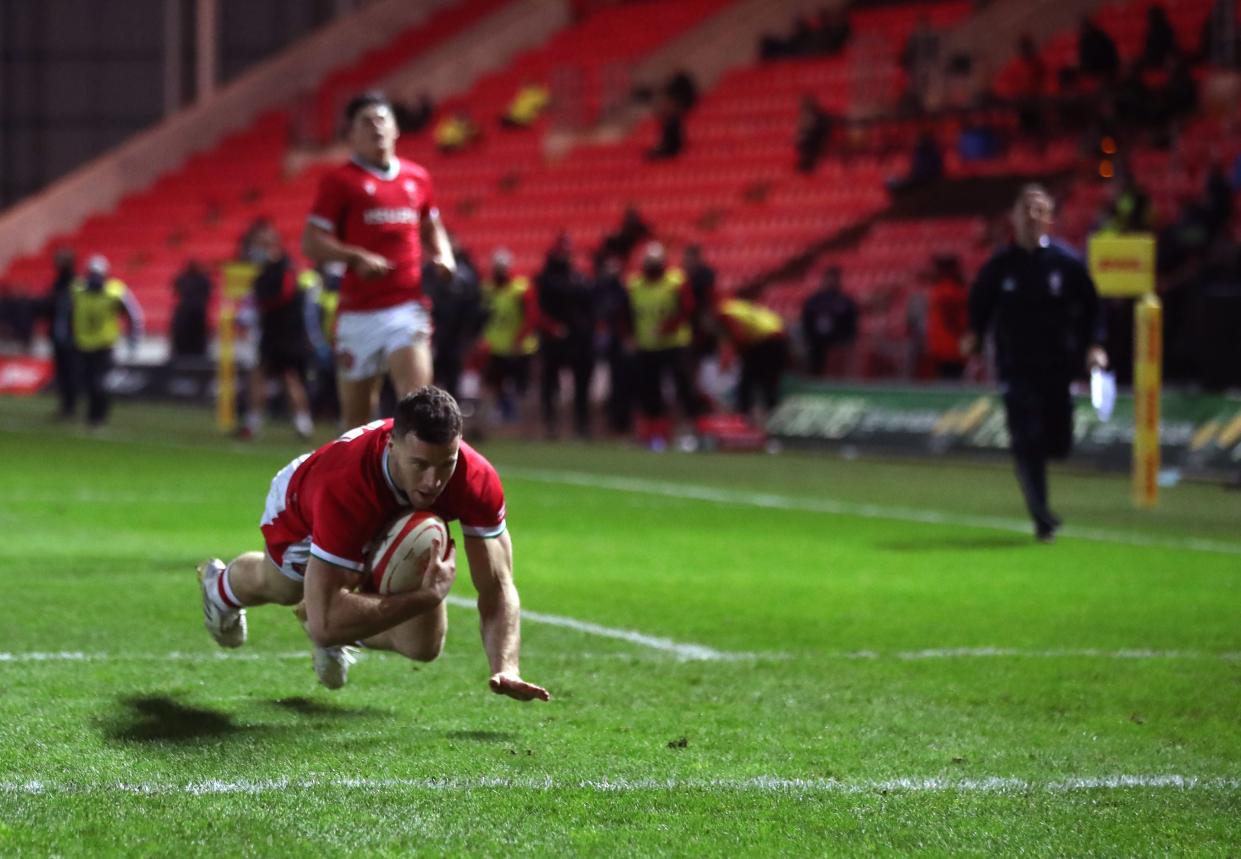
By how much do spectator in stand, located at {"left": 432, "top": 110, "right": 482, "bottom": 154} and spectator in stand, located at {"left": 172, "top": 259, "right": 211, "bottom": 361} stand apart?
7.72 metres

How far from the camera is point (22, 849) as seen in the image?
4750 mm

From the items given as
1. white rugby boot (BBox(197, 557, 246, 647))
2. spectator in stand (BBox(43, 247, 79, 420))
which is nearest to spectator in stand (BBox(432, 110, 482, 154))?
spectator in stand (BBox(43, 247, 79, 420))

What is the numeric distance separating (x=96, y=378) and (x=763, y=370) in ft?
24.7

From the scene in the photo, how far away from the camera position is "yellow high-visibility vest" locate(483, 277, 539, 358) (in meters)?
23.6

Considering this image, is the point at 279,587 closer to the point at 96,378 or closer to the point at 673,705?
the point at 673,705

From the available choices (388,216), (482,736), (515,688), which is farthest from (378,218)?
(515,688)

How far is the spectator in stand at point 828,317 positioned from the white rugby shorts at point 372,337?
42.0 feet

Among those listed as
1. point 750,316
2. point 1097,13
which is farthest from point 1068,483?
point 1097,13

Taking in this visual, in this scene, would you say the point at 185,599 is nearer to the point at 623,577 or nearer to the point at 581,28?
the point at 623,577

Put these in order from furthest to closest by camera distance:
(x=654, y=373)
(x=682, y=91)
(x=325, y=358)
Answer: (x=682, y=91) → (x=325, y=358) → (x=654, y=373)

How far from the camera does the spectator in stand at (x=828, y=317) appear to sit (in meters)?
23.3

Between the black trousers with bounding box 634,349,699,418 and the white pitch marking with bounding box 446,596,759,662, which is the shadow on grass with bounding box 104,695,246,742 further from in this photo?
the black trousers with bounding box 634,349,699,418

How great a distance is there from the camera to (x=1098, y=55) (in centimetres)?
2547

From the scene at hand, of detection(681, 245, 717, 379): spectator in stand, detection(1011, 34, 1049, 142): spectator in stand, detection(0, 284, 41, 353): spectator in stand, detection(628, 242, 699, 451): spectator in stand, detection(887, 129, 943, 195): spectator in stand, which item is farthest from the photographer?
detection(0, 284, 41, 353): spectator in stand
